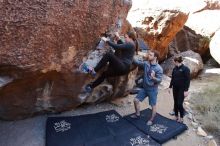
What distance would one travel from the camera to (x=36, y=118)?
21.7 ft

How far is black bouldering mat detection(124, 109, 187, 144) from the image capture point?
20.7 feet

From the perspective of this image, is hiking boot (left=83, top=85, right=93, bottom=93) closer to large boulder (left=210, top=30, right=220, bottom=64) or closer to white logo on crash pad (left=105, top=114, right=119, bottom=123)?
white logo on crash pad (left=105, top=114, right=119, bottom=123)

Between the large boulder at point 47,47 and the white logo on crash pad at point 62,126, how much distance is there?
48 centimetres

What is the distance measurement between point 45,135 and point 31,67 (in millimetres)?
1609

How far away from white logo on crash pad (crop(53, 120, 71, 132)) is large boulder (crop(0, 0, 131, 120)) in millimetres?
482

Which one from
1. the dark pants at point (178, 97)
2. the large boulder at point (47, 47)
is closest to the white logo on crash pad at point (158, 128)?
the dark pants at point (178, 97)

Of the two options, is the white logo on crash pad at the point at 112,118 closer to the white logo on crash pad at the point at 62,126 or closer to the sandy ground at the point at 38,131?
the sandy ground at the point at 38,131

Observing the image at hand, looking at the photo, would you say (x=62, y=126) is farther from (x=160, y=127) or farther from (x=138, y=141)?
(x=160, y=127)

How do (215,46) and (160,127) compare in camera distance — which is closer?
(160,127)

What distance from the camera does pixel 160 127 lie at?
6.66 meters

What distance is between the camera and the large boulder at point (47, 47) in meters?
4.95

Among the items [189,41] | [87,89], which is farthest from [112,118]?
[189,41]

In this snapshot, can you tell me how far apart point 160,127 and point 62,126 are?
A: 2294mm

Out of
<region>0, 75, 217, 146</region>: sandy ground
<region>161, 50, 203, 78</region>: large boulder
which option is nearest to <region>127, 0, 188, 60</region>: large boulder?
<region>161, 50, 203, 78</region>: large boulder
